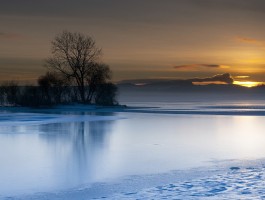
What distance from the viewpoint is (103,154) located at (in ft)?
45.2

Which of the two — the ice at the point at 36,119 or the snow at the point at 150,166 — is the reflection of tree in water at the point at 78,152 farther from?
the ice at the point at 36,119

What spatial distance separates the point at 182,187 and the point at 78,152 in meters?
5.81

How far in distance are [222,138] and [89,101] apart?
3802 cm

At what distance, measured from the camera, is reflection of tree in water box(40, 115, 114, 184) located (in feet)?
35.4

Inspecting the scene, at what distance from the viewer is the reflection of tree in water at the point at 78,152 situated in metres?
10.8

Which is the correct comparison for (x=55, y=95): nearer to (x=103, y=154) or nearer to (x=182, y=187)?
(x=103, y=154)

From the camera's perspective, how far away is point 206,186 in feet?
29.6

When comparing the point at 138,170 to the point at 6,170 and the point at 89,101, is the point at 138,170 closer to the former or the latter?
the point at 6,170

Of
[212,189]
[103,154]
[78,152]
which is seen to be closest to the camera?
[212,189]

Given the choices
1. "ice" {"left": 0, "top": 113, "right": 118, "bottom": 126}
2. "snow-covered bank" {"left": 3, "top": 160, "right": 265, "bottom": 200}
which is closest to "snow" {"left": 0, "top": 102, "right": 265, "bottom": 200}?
"snow-covered bank" {"left": 3, "top": 160, "right": 265, "bottom": 200}

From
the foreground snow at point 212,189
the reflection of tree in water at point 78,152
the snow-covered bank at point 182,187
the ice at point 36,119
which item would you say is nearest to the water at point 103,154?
the reflection of tree in water at point 78,152

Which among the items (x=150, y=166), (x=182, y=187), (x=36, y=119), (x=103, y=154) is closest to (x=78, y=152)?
(x=103, y=154)

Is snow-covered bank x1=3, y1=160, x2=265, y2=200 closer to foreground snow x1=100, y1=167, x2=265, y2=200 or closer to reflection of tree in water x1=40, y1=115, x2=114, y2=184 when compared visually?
foreground snow x1=100, y1=167, x2=265, y2=200

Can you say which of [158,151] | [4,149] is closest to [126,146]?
[158,151]
